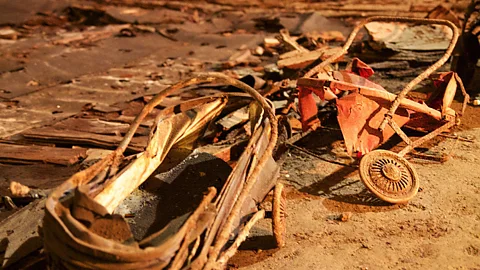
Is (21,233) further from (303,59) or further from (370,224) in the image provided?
(303,59)

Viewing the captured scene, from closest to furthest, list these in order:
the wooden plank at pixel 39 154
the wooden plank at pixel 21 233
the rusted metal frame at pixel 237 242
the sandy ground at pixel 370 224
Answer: the rusted metal frame at pixel 237 242 < the wooden plank at pixel 21 233 < the sandy ground at pixel 370 224 < the wooden plank at pixel 39 154

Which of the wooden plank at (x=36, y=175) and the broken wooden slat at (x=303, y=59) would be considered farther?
the broken wooden slat at (x=303, y=59)

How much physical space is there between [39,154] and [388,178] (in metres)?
3.98

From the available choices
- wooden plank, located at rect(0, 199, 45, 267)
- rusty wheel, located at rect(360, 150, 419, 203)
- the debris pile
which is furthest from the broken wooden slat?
wooden plank, located at rect(0, 199, 45, 267)

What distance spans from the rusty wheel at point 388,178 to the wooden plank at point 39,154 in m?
3.26

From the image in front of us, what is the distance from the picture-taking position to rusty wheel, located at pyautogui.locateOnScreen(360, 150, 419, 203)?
14.4 feet

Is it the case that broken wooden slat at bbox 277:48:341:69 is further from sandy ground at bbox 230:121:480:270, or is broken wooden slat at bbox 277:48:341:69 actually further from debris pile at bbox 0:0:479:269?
sandy ground at bbox 230:121:480:270

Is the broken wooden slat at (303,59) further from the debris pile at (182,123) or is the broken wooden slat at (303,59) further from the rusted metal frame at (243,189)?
the rusted metal frame at (243,189)

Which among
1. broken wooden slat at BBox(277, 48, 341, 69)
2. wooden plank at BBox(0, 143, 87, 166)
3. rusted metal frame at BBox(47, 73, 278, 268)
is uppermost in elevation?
rusted metal frame at BBox(47, 73, 278, 268)

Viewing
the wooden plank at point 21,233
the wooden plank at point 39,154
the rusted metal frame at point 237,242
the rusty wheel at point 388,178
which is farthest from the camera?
the wooden plank at point 39,154

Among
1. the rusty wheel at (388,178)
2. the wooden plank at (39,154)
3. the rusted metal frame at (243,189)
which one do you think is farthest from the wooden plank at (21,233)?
the rusty wheel at (388,178)

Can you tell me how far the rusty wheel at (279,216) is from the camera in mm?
3854

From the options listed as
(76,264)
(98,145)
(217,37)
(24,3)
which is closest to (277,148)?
(98,145)

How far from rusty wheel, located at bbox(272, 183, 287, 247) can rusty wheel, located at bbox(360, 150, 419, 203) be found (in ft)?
2.94
